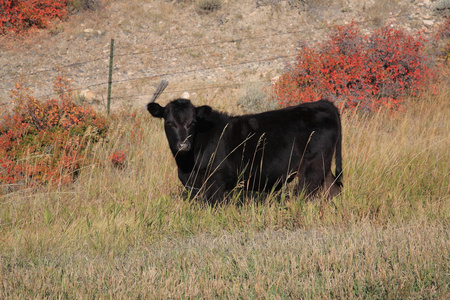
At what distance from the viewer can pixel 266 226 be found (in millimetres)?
5125

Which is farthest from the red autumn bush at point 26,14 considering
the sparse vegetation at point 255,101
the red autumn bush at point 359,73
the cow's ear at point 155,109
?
the cow's ear at point 155,109

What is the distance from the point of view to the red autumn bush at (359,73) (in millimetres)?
10500

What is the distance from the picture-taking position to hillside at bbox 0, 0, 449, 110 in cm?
1500

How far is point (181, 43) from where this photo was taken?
17906mm

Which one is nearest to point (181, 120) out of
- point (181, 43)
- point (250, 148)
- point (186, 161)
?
point (186, 161)

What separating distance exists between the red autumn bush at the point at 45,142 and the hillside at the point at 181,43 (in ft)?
16.8

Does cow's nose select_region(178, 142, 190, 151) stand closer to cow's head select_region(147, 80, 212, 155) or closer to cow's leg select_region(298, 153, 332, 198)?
cow's head select_region(147, 80, 212, 155)

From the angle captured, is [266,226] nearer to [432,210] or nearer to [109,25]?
[432,210]

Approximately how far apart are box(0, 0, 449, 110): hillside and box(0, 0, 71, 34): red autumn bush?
0.49 m

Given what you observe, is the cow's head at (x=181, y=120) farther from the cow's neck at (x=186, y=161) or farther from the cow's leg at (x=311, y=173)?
the cow's leg at (x=311, y=173)

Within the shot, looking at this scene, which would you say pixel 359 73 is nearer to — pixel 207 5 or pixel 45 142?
pixel 45 142

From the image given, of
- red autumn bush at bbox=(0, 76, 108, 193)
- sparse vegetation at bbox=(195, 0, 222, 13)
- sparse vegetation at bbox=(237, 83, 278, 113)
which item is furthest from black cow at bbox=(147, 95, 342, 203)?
sparse vegetation at bbox=(195, 0, 222, 13)

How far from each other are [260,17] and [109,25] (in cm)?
595

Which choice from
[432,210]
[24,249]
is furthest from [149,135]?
[432,210]
